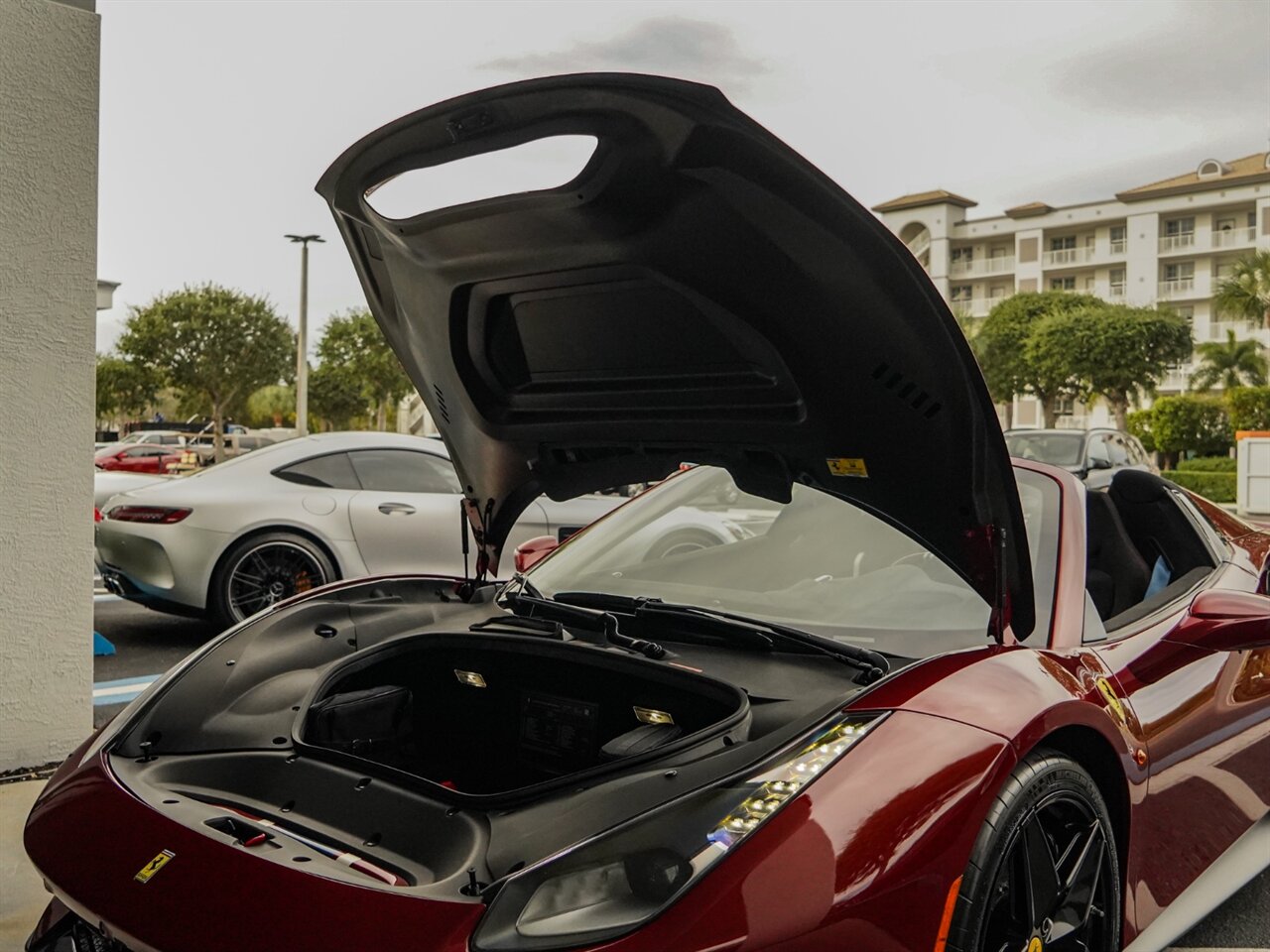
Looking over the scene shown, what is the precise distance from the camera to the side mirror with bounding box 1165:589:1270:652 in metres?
2.56

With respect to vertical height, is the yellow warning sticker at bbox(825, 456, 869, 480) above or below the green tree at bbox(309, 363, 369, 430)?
below

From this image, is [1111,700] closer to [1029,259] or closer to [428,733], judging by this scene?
[428,733]

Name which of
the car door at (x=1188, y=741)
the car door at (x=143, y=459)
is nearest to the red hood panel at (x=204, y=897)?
the car door at (x=1188, y=741)

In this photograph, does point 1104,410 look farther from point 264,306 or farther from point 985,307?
point 264,306

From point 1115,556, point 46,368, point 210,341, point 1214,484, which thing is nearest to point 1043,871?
point 1115,556

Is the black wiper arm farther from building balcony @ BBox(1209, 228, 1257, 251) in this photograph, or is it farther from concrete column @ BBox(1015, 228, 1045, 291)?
concrete column @ BBox(1015, 228, 1045, 291)

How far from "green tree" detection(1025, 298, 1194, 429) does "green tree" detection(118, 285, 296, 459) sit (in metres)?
33.9

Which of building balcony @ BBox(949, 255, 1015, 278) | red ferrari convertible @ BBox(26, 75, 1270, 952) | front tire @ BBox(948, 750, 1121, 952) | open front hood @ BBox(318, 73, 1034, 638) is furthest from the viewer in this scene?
building balcony @ BBox(949, 255, 1015, 278)

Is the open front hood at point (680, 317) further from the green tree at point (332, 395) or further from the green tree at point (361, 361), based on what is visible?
the green tree at point (332, 395)

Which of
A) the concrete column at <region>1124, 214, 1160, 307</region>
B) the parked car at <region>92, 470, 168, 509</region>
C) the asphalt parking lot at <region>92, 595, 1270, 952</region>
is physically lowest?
Result: the asphalt parking lot at <region>92, 595, 1270, 952</region>

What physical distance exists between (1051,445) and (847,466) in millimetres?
12333

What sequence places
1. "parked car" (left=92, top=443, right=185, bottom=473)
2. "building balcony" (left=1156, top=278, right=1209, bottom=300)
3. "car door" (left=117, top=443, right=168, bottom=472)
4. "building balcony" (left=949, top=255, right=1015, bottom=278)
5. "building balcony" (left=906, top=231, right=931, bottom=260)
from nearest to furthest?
"parked car" (left=92, top=443, right=185, bottom=473) < "car door" (left=117, top=443, right=168, bottom=472) < "building balcony" (left=1156, top=278, right=1209, bottom=300) < "building balcony" (left=949, top=255, right=1015, bottom=278) < "building balcony" (left=906, top=231, right=931, bottom=260)

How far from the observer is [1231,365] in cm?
5162

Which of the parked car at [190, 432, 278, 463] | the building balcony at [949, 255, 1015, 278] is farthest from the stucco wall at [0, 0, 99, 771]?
the building balcony at [949, 255, 1015, 278]
